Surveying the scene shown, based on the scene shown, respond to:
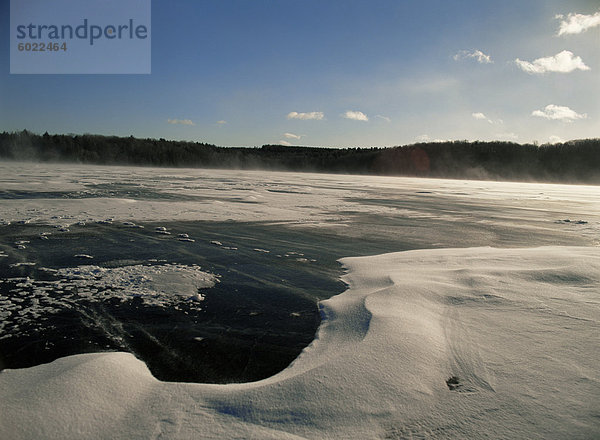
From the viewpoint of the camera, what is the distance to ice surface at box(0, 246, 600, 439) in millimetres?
1216

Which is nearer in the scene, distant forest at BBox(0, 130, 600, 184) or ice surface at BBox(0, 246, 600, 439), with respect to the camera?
ice surface at BBox(0, 246, 600, 439)

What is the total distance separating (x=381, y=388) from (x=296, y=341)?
0.77 m

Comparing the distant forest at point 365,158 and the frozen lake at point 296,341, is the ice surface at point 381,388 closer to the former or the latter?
the frozen lake at point 296,341

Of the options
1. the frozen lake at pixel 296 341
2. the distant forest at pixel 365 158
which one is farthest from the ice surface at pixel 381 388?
the distant forest at pixel 365 158

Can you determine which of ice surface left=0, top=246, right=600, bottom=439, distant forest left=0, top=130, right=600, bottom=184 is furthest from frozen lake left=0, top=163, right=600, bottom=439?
distant forest left=0, top=130, right=600, bottom=184

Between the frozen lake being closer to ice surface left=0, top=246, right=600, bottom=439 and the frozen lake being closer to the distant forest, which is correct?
ice surface left=0, top=246, right=600, bottom=439

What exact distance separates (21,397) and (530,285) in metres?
3.15

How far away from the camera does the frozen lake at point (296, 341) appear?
1264mm

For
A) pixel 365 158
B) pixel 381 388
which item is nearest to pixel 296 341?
pixel 381 388

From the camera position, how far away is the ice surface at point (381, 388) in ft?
3.99

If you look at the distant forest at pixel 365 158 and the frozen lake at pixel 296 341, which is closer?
the frozen lake at pixel 296 341

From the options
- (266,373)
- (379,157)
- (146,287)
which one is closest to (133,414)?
(266,373)

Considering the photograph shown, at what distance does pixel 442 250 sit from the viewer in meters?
4.31

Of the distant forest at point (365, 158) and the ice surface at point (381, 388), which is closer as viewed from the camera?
the ice surface at point (381, 388)
